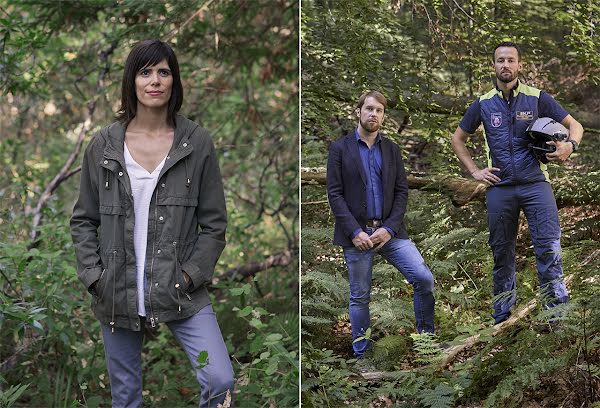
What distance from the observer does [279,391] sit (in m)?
4.64

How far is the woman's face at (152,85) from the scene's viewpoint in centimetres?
→ 368

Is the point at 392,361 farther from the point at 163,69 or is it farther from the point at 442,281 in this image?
the point at 163,69

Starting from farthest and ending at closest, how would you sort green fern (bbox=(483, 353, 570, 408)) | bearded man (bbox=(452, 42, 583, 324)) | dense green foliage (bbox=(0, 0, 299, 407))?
dense green foliage (bbox=(0, 0, 299, 407)) → bearded man (bbox=(452, 42, 583, 324)) → green fern (bbox=(483, 353, 570, 408))

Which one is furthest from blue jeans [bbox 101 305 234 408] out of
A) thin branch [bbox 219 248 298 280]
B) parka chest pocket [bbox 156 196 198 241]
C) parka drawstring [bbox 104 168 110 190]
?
thin branch [bbox 219 248 298 280]

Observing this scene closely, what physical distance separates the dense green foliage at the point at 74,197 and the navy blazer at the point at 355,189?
2.87 feet

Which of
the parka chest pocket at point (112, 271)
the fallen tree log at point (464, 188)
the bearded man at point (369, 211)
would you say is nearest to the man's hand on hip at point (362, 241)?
the bearded man at point (369, 211)

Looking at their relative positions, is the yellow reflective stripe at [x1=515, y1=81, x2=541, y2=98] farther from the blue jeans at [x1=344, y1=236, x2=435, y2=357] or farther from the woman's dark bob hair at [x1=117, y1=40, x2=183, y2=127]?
the woman's dark bob hair at [x1=117, y1=40, x2=183, y2=127]

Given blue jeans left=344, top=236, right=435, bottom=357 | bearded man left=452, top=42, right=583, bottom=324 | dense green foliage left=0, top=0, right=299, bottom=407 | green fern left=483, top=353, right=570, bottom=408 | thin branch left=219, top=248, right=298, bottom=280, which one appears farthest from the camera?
thin branch left=219, top=248, right=298, bottom=280

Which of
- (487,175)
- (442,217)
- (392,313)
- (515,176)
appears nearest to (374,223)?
(442,217)

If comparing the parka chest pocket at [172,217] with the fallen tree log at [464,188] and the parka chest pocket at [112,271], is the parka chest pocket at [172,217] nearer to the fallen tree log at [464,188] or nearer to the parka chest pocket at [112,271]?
the parka chest pocket at [112,271]

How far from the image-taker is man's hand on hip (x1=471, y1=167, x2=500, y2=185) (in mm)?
3695

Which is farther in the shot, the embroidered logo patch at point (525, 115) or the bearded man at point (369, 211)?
the bearded man at point (369, 211)

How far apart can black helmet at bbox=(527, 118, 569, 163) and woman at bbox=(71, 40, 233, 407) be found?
1391mm

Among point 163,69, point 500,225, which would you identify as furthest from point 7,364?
point 500,225
